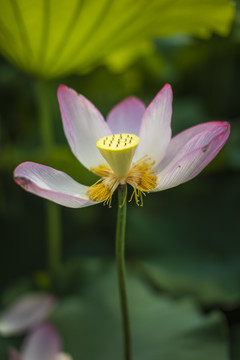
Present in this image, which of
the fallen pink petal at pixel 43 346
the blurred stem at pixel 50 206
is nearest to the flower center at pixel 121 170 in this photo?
the fallen pink petal at pixel 43 346

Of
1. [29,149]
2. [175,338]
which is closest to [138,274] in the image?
[175,338]

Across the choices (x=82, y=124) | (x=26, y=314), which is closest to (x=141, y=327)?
(x=26, y=314)

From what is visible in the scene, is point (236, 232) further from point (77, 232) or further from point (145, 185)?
point (145, 185)

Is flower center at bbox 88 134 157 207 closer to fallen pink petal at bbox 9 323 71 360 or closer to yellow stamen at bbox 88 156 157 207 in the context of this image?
yellow stamen at bbox 88 156 157 207

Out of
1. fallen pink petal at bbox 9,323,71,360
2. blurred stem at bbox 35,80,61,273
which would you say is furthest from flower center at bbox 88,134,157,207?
blurred stem at bbox 35,80,61,273

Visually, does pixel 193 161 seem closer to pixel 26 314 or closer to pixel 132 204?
pixel 26 314

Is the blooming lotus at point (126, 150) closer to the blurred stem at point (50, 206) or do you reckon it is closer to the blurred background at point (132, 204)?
the blurred background at point (132, 204)

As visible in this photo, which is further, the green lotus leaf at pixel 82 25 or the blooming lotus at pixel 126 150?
the green lotus leaf at pixel 82 25
